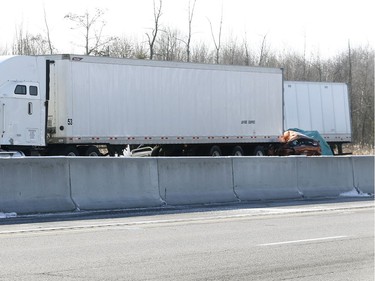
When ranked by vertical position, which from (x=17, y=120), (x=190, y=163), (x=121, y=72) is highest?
(x=121, y=72)

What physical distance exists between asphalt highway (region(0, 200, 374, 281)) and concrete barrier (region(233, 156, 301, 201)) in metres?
3.05

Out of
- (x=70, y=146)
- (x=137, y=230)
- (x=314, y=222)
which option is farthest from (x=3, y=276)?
(x=70, y=146)

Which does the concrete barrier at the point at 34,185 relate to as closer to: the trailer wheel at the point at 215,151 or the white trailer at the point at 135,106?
the white trailer at the point at 135,106

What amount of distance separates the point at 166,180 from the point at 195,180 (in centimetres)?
96

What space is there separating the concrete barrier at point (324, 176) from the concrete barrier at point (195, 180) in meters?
2.76

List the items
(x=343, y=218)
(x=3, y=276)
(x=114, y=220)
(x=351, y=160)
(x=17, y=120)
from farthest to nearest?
1. (x=17, y=120)
2. (x=351, y=160)
3. (x=343, y=218)
4. (x=114, y=220)
5. (x=3, y=276)

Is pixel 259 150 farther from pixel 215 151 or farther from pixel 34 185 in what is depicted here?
pixel 34 185

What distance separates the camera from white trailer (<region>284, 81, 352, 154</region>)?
1694 inches

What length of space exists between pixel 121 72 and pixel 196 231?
16728 millimetres

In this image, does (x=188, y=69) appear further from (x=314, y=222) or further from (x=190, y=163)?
(x=314, y=222)

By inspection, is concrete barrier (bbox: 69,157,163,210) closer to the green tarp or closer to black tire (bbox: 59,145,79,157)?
black tire (bbox: 59,145,79,157)

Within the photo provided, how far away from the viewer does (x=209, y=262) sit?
423 inches

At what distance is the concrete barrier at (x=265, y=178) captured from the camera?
21.3m

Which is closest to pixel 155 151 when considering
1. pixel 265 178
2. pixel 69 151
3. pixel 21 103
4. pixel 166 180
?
pixel 69 151
